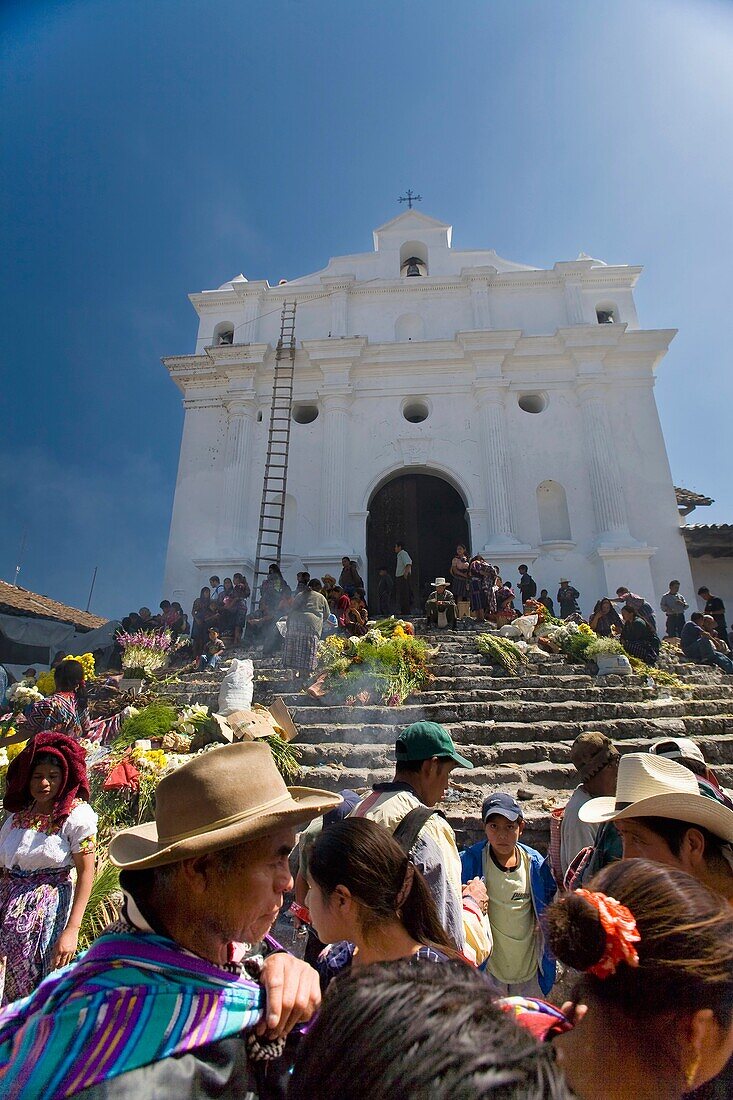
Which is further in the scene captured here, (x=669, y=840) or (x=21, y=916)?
(x=21, y=916)

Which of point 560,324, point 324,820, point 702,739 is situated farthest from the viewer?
point 560,324

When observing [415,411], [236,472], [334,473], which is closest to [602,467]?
[415,411]

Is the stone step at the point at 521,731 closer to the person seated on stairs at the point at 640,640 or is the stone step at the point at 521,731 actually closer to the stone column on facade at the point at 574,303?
the person seated on stairs at the point at 640,640

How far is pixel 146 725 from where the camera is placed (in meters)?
6.25

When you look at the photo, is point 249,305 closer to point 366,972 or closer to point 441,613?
point 441,613

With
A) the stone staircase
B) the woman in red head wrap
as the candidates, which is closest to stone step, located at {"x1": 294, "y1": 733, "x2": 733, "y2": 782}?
the stone staircase

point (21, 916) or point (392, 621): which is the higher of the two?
point (392, 621)

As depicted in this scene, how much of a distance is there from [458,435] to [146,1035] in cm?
1472

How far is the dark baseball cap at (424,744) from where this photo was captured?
8.34 feet

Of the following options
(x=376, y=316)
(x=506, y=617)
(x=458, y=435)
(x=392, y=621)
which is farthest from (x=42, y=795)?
(x=376, y=316)

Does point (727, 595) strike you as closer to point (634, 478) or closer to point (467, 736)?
point (634, 478)

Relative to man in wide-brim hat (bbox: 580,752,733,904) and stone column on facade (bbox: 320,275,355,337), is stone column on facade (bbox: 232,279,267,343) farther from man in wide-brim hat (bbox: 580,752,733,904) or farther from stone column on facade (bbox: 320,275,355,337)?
man in wide-brim hat (bbox: 580,752,733,904)

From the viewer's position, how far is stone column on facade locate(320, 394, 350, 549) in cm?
→ 1390

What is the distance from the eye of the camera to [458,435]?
48.5ft
